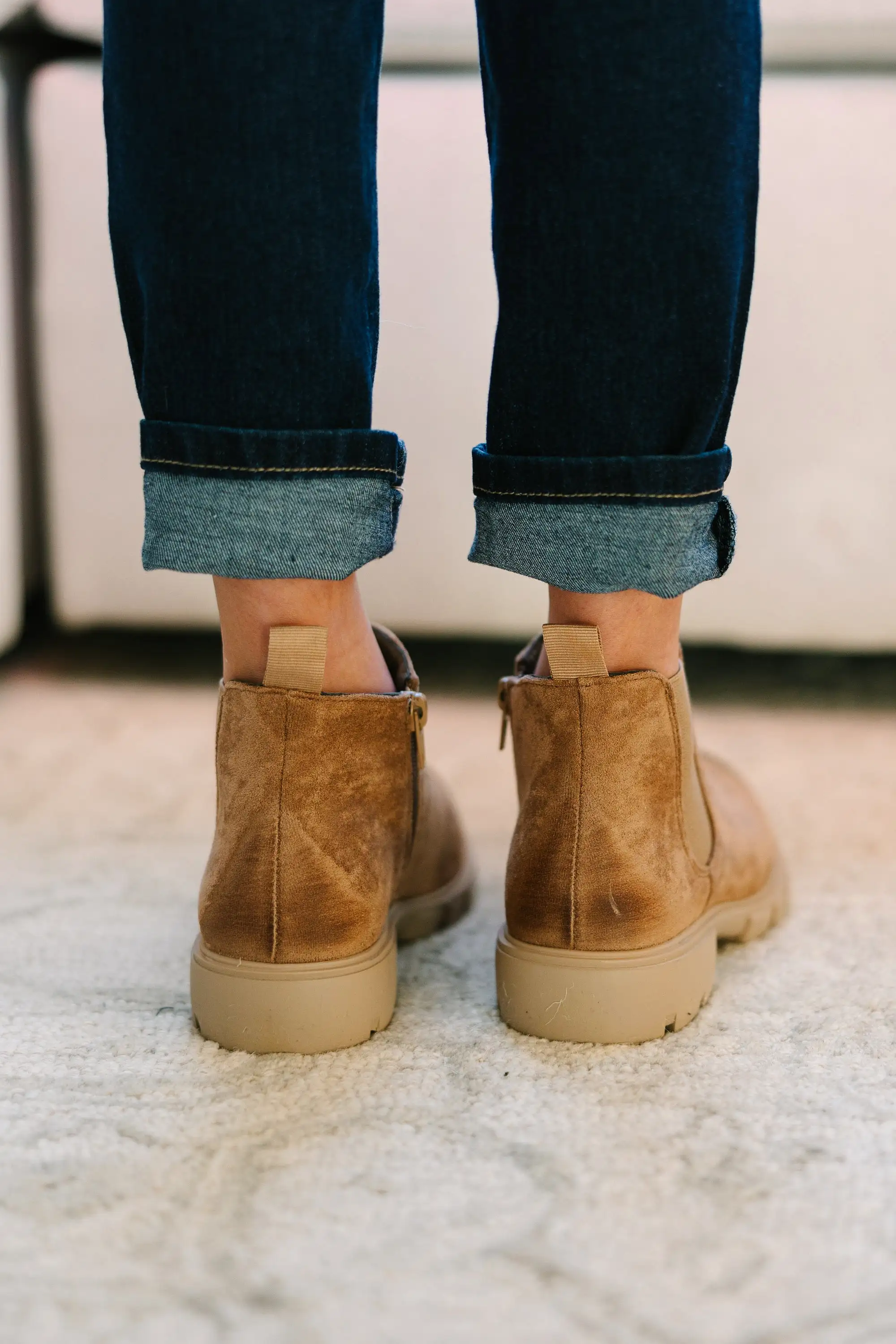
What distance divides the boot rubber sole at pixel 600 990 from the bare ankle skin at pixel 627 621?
0.15 meters

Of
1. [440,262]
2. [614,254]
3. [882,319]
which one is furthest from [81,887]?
[882,319]

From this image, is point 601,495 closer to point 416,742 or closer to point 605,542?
point 605,542

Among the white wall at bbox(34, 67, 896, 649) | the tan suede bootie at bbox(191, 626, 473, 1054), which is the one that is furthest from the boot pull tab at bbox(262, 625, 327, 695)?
the white wall at bbox(34, 67, 896, 649)

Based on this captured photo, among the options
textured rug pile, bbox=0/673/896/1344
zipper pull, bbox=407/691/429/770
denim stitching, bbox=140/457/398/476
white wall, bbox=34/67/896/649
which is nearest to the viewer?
textured rug pile, bbox=0/673/896/1344

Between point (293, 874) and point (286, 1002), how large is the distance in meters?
0.07

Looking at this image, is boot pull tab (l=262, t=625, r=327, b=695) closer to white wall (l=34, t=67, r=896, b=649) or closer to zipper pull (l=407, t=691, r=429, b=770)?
zipper pull (l=407, t=691, r=429, b=770)

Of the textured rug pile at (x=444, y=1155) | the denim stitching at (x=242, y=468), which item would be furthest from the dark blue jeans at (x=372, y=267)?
the textured rug pile at (x=444, y=1155)

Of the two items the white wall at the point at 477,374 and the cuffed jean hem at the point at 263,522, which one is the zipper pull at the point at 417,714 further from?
the white wall at the point at 477,374

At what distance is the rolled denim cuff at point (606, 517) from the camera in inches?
21.2

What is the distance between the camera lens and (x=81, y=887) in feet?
2.64

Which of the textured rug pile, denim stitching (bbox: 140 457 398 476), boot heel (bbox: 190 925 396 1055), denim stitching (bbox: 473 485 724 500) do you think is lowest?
the textured rug pile

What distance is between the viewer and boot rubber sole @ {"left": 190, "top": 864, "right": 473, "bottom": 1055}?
0.58 m

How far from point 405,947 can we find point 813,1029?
0.82ft

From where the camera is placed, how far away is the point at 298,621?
23.2 inches
